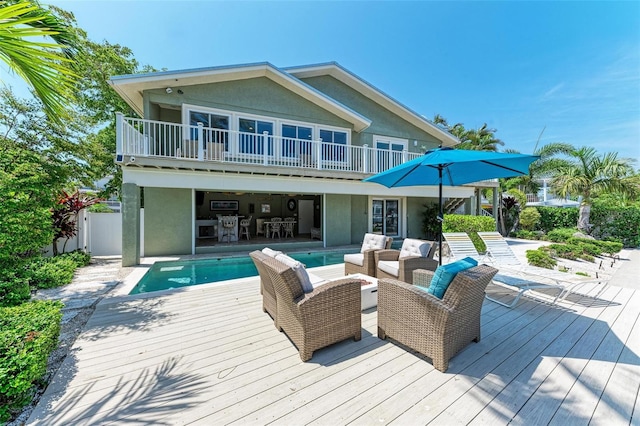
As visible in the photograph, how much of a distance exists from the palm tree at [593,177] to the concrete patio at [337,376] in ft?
37.1

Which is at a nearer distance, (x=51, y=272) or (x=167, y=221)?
(x=51, y=272)

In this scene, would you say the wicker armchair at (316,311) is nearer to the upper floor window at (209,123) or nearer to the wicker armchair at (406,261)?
the wicker armchair at (406,261)

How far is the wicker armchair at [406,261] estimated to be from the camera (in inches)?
183

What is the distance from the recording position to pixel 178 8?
8680 mm

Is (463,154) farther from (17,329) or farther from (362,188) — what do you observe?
(362,188)

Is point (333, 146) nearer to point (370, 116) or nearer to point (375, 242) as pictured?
point (370, 116)

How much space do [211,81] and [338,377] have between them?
10.6 metres

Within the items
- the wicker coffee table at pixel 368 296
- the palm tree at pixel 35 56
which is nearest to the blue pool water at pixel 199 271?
the wicker coffee table at pixel 368 296

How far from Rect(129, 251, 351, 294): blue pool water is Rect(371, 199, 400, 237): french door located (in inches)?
165

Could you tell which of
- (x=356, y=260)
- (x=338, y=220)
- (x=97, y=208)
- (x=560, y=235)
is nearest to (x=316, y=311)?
(x=356, y=260)

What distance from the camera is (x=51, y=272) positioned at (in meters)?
5.87

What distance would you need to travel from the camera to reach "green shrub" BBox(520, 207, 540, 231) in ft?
51.0

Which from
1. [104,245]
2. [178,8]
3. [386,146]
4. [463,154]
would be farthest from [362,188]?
[104,245]

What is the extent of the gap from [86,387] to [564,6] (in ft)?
52.0
